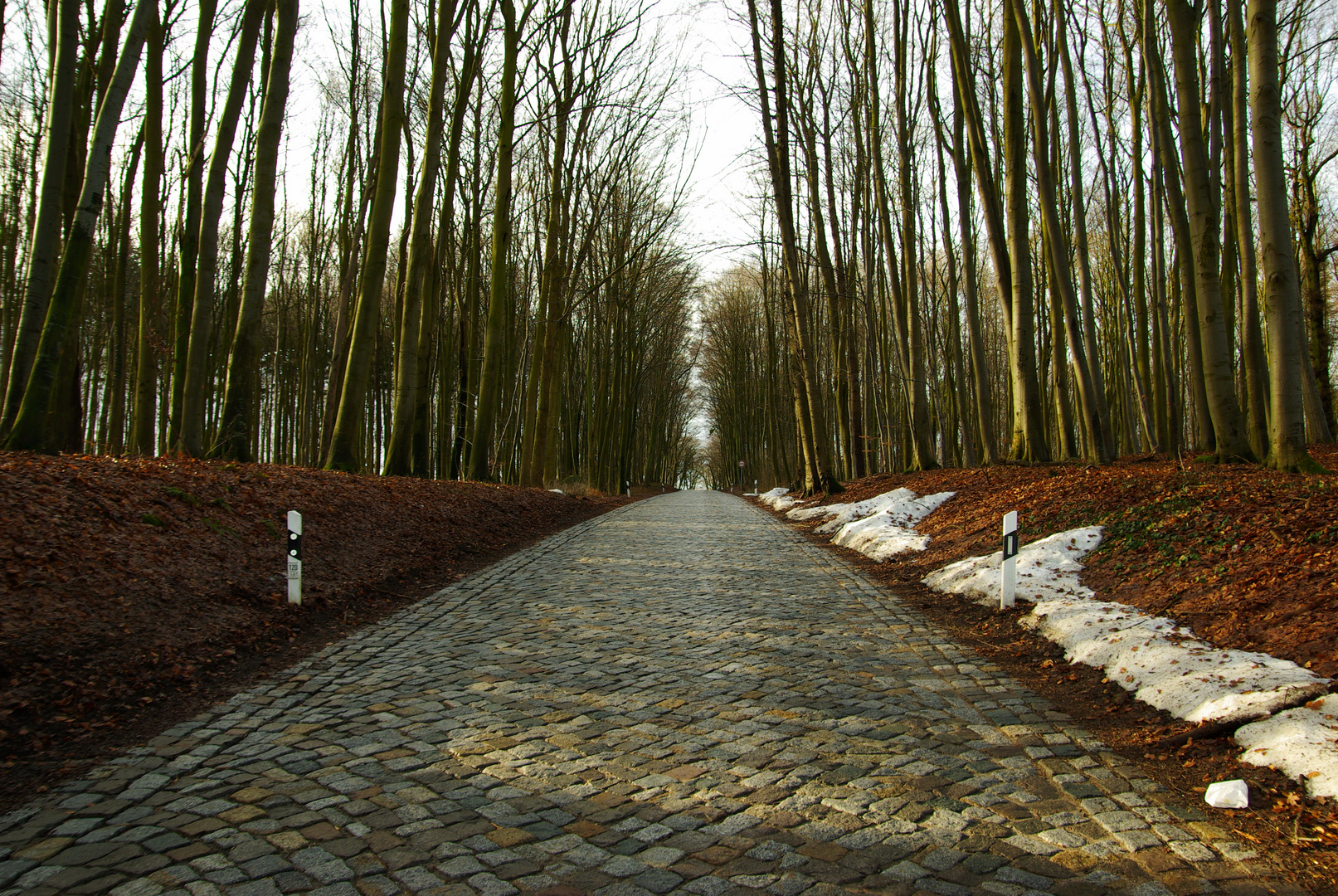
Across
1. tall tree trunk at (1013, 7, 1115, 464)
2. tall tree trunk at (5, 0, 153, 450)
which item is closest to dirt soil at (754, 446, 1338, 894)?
tall tree trunk at (1013, 7, 1115, 464)

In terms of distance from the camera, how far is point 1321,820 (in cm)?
292

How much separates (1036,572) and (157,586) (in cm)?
704

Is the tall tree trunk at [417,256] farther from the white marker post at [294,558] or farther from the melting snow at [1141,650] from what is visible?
the melting snow at [1141,650]

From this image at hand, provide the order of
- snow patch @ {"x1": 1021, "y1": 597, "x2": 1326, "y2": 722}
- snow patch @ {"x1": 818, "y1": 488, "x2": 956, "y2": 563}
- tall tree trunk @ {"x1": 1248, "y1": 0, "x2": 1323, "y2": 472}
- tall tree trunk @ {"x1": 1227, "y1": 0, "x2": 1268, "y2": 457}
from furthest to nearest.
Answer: snow patch @ {"x1": 818, "y1": 488, "x2": 956, "y2": 563} < tall tree trunk @ {"x1": 1227, "y1": 0, "x2": 1268, "y2": 457} < tall tree trunk @ {"x1": 1248, "y1": 0, "x2": 1323, "y2": 472} < snow patch @ {"x1": 1021, "y1": 597, "x2": 1326, "y2": 722}

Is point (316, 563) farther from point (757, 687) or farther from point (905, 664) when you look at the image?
point (905, 664)

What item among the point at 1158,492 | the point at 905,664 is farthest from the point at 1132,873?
the point at 1158,492

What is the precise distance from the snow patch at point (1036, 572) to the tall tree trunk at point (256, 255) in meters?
9.78

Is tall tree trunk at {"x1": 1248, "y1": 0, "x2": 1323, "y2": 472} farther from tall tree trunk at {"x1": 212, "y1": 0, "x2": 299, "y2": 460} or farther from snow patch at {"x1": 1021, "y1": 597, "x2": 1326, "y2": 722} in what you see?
tall tree trunk at {"x1": 212, "y1": 0, "x2": 299, "y2": 460}

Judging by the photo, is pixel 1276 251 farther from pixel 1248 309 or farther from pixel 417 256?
pixel 417 256

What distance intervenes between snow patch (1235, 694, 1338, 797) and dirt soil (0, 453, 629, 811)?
510 centimetres

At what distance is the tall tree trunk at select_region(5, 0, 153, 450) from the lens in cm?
867

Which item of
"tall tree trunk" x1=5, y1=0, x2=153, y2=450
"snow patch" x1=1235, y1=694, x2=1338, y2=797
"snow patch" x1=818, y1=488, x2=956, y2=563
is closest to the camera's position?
"snow patch" x1=1235, y1=694, x2=1338, y2=797

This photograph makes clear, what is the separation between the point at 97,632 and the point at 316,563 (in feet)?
10.3

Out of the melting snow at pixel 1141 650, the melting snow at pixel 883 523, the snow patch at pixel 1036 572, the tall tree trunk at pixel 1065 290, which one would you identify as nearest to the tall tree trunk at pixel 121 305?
the melting snow at pixel 883 523
